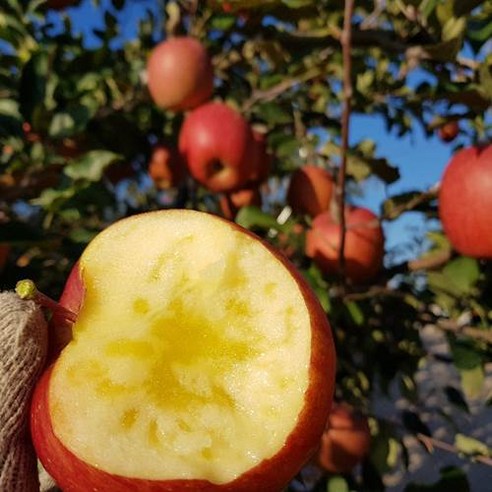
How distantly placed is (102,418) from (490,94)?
75 centimetres

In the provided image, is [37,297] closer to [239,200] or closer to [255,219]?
[255,219]

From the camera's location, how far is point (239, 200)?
1397 mm

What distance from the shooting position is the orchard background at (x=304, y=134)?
0.98 metres

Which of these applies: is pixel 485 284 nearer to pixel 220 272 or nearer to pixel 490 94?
pixel 490 94

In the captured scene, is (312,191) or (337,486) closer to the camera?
(337,486)

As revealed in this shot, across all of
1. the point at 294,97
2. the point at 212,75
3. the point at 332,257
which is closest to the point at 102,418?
the point at 332,257

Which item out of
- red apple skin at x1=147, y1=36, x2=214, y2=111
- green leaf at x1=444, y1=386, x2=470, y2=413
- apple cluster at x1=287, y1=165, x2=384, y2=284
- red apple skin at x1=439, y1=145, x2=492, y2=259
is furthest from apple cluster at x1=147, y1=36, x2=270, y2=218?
green leaf at x1=444, y1=386, x2=470, y2=413

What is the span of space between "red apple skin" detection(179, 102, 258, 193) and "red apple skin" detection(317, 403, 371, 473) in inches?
23.8

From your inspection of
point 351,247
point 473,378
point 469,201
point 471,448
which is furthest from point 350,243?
point 471,448

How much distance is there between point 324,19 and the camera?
4.25 ft

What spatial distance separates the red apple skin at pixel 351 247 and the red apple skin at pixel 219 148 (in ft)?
0.97

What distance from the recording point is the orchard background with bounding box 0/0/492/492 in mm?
978

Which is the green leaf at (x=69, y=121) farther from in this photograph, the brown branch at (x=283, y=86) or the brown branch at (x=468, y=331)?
the brown branch at (x=468, y=331)

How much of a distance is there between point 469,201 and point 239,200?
0.61 metres
